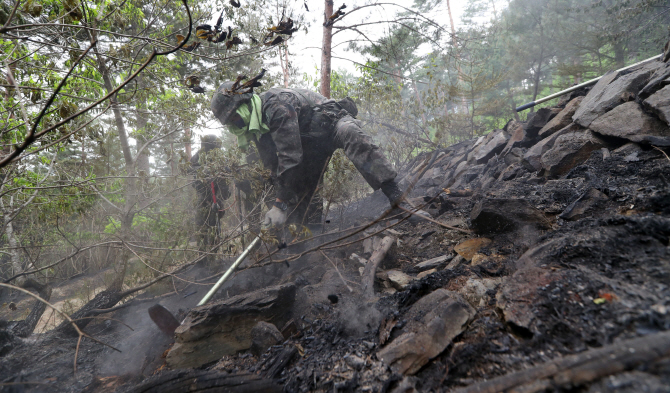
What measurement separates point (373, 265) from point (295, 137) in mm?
1786

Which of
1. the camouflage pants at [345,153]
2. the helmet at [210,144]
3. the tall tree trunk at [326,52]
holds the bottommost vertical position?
the camouflage pants at [345,153]

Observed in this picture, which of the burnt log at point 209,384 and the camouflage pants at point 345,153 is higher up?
the camouflage pants at point 345,153

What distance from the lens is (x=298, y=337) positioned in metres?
1.89

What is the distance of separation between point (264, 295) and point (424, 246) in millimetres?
1631

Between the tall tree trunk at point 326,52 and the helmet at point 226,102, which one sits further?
the tall tree trunk at point 326,52

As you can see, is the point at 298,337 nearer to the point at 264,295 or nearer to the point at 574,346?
the point at 264,295

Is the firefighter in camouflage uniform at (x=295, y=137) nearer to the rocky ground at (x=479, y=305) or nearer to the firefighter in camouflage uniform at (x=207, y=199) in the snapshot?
the rocky ground at (x=479, y=305)

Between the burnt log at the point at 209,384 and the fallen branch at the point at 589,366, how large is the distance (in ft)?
3.81

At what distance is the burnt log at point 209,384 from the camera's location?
1487 millimetres

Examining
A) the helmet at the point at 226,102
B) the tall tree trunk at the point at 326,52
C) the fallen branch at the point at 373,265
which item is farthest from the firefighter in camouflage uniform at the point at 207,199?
the tall tree trunk at the point at 326,52

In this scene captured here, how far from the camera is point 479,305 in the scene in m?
1.44

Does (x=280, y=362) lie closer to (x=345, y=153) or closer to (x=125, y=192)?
(x=345, y=153)

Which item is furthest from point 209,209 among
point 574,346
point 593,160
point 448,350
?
point 593,160

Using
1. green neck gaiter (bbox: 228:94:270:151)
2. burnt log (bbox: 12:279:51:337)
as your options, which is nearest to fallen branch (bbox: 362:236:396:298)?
green neck gaiter (bbox: 228:94:270:151)
